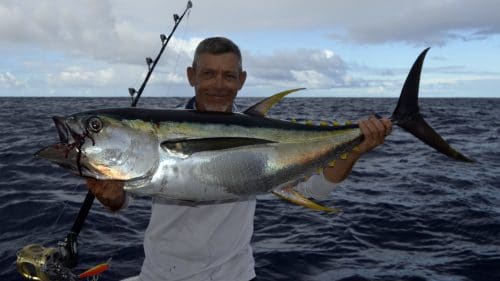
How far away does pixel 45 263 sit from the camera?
4.32 metres

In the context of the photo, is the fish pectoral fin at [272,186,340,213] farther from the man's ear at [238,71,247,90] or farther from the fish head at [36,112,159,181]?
the man's ear at [238,71,247,90]

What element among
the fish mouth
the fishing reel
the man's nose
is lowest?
the fishing reel

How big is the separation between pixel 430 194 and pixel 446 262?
4015 mm

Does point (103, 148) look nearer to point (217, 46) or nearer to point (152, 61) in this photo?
point (217, 46)

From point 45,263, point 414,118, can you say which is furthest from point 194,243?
point 414,118

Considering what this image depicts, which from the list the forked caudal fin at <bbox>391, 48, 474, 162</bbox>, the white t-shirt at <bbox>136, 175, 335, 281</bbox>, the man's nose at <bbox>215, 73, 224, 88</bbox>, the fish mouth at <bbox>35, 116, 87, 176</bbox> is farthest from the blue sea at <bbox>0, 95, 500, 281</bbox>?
the forked caudal fin at <bbox>391, 48, 474, 162</bbox>

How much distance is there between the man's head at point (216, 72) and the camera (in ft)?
11.9

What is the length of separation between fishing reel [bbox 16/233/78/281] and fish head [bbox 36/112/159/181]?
2.12 metres

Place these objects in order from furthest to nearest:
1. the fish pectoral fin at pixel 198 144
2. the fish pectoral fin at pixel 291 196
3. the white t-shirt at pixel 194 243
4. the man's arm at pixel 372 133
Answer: the man's arm at pixel 372 133 → the white t-shirt at pixel 194 243 → the fish pectoral fin at pixel 291 196 → the fish pectoral fin at pixel 198 144

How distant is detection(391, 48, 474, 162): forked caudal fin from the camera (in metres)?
3.60

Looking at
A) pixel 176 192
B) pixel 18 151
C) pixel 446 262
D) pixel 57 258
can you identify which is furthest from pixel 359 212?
pixel 18 151

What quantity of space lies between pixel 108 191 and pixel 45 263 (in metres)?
1.97

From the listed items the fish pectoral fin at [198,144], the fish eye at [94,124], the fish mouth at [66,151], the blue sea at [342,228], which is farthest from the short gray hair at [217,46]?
the blue sea at [342,228]

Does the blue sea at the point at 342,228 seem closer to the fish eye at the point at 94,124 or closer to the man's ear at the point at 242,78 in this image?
the man's ear at the point at 242,78
